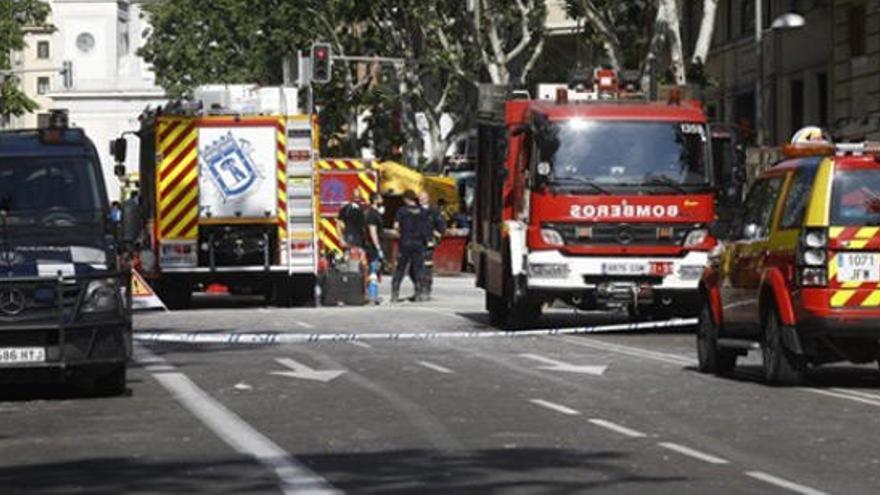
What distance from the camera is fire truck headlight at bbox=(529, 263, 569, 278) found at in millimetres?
29281

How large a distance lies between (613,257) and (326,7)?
4533 cm

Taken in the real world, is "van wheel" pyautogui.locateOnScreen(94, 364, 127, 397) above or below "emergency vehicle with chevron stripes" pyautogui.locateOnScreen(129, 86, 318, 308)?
below

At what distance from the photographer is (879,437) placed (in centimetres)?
1582

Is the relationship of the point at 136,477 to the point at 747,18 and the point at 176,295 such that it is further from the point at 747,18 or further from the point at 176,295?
the point at 747,18

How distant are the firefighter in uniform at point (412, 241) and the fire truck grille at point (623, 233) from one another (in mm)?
10510

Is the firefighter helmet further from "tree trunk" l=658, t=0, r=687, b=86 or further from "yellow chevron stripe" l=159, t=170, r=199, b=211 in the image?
"tree trunk" l=658, t=0, r=687, b=86

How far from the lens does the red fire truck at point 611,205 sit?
95.0 ft

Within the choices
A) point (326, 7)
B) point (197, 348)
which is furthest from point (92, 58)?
point (197, 348)

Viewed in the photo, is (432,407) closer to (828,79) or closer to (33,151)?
(33,151)

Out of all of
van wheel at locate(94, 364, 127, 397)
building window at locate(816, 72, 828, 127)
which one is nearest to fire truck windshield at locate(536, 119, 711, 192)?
van wheel at locate(94, 364, 127, 397)

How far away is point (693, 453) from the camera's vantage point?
48.4 ft

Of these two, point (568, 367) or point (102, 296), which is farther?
point (568, 367)

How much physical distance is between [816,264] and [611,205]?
932 cm

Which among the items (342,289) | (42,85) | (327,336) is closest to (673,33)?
(342,289)
